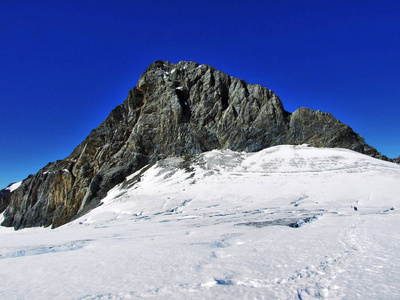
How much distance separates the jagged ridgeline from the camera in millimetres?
50250

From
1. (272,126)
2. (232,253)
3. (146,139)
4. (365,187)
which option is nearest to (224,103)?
(272,126)

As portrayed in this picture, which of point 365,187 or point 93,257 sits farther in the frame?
point 365,187

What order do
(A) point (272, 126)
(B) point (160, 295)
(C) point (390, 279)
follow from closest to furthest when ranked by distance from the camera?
(B) point (160, 295) → (C) point (390, 279) → (A) point (272, 126)

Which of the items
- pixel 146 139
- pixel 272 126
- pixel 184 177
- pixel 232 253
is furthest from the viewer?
pixel 146 139

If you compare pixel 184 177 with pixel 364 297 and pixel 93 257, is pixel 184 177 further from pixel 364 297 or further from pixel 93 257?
pixel 364 297

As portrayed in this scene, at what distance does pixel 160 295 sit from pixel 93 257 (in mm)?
4062

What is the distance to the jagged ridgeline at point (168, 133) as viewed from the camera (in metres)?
50.2

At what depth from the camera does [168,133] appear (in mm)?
56344

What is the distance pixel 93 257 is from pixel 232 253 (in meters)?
4.30

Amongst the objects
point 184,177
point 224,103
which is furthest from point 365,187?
point 224,103

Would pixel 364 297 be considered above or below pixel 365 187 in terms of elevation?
below

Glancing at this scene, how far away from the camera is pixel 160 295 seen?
4848 millimetres

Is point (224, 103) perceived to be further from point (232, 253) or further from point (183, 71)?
point (232, 253)

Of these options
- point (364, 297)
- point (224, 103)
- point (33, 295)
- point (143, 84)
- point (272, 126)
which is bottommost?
point (364, 297)
